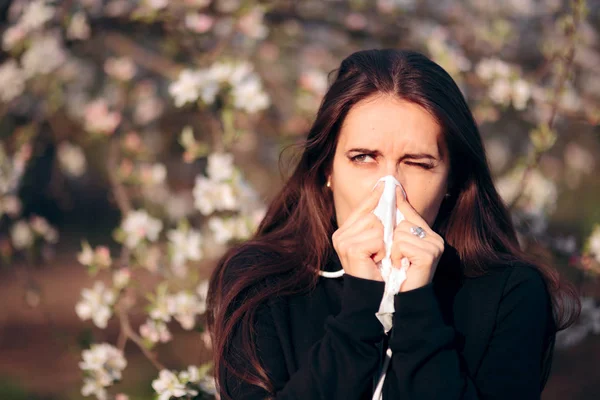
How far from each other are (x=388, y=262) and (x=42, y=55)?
7.00 feet

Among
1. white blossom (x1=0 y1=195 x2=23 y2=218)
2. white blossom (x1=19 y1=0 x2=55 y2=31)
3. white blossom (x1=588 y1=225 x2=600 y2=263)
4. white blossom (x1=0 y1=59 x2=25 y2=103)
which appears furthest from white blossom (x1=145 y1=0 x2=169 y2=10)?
white blossom (x1=588 y1=225 x2=600 y2=263)

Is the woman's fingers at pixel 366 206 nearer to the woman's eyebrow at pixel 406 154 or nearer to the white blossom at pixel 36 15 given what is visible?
the woman's eyebrow at pixel 406 154

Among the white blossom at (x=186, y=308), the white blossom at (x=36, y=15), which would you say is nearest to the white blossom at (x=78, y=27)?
the white blossom at (x=36, y=15)

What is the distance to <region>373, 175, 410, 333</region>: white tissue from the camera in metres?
1.86

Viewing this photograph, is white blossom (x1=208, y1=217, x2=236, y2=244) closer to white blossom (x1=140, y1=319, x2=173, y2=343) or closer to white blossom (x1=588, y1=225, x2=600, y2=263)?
white blossom (x1=140, y1=319, x2=173, y2=343)

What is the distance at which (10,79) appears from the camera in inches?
133

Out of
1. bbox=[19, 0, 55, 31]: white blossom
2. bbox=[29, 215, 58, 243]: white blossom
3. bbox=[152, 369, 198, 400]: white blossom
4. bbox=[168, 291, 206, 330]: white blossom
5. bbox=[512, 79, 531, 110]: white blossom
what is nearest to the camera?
bbox=[152, 369, 198, 400]: white blossom

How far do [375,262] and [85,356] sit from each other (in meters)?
1.26

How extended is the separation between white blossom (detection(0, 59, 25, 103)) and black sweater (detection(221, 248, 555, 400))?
1.99 metres

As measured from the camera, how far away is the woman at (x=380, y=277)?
180cm

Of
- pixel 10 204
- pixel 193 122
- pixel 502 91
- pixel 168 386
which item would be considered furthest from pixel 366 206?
pixel 193 122

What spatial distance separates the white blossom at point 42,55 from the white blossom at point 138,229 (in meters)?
0.90

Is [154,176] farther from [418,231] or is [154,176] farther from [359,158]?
[418,231]

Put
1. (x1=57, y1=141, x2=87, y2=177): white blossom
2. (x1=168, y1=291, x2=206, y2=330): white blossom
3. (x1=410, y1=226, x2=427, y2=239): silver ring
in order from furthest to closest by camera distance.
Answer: (x1=57, y1=141, x2=87, y2=177): white blossom → (x1=168, y1=291, x2=206, y2=330): white blossom → (x1=410, y1=226, x2=427, y2=239): silver ring
